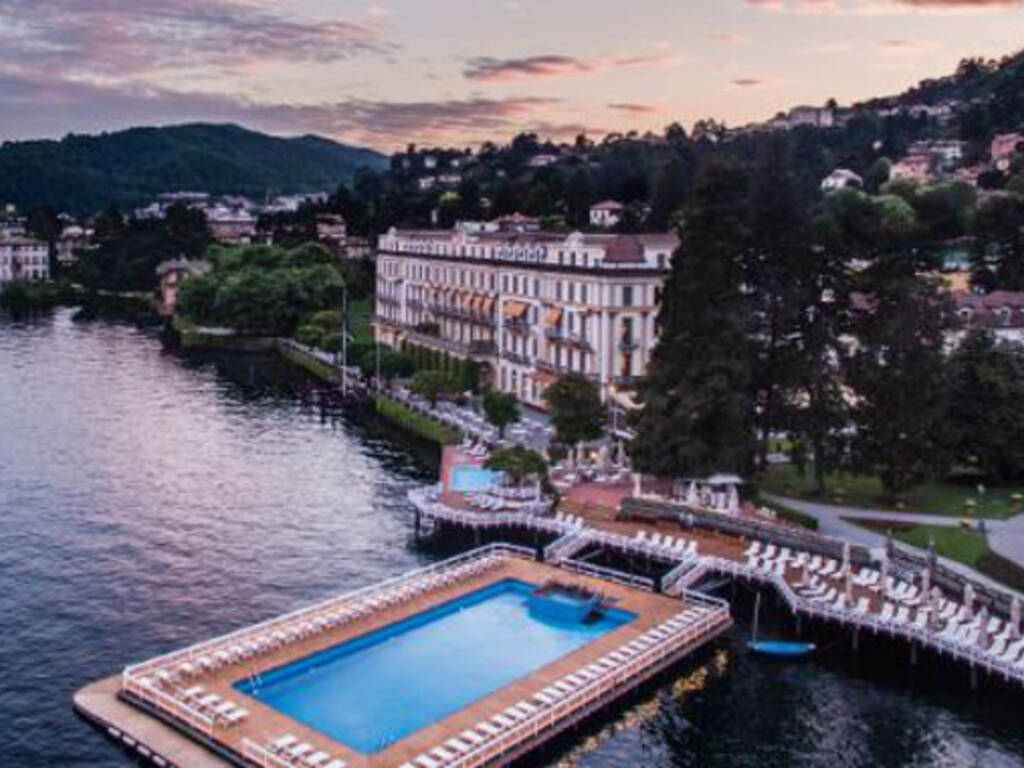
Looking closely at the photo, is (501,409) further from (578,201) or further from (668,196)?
(578,201)

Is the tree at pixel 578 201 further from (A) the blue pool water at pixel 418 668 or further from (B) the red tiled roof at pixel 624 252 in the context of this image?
(A) the blue pool water at pixel 418 668

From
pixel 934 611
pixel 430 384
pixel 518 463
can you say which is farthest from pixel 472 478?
pixel 934 611

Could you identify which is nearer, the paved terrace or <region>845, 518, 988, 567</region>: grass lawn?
the paved terrace

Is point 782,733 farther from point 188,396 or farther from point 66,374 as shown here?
point 66,374

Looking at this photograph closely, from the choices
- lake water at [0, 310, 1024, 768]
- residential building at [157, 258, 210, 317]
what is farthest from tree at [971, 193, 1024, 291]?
residential building at [157, 258, 210, 317]

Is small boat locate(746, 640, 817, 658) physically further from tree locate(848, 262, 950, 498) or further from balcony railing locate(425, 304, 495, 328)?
balcony railing locate(425, 304, 495, 328)

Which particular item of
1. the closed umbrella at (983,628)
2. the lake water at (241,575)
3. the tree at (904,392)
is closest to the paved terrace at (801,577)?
the closed umbrella at (983,628)

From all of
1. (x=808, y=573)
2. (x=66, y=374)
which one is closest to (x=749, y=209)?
(x=808, y=573)
